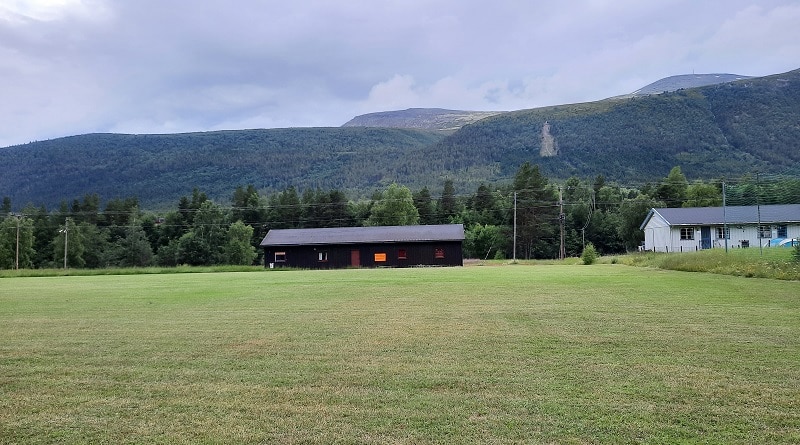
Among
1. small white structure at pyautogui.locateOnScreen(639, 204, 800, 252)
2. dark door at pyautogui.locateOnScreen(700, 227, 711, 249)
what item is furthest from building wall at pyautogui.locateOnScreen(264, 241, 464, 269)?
dark door at pyautogui.locateOnScreen(700, 227, 711, 249)

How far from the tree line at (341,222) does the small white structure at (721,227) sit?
13.8m

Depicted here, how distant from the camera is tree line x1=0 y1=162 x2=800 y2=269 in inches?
2734

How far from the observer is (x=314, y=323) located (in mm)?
10695

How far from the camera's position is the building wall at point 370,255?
4966 centimetres

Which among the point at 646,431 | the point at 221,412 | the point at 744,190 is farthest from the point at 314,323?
the point at 744,190

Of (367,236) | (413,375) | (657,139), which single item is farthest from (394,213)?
(657,139)

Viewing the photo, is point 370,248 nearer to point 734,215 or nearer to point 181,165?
point 734,215

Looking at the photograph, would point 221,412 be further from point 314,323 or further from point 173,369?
point 314,323

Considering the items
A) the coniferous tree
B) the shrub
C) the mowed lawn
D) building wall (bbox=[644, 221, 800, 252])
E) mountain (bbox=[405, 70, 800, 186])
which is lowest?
the mowed lawn

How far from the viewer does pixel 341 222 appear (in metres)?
80.2

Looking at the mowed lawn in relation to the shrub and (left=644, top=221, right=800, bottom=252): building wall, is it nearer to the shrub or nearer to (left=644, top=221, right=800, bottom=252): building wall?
the shrub

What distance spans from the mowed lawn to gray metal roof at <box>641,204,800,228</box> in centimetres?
3967

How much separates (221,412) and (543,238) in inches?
2775

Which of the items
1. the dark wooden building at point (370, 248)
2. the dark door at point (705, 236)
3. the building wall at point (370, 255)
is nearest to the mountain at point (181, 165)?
the dark wooden building at point (370, 248)
